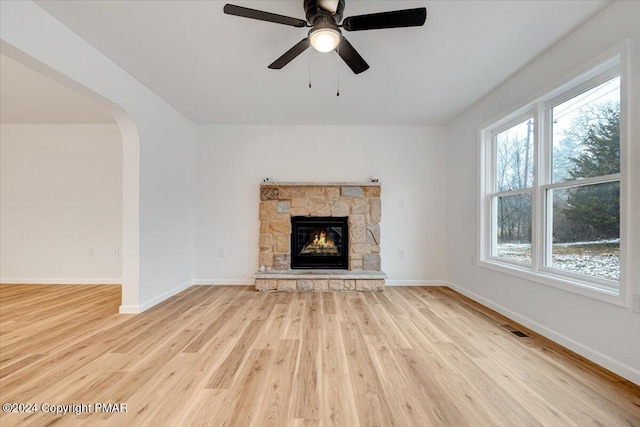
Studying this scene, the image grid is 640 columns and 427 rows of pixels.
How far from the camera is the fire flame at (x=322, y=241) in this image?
4199 millimetres

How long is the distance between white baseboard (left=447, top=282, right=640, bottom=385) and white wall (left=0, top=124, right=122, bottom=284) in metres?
5.32

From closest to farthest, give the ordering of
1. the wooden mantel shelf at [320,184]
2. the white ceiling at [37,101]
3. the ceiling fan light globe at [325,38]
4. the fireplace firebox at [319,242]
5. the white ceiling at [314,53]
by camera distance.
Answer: the ceiling fan light globe at [325,38]
the white ceiling at [314,53]
the white ceiling at [37,101]
the wooden mantel shelf at [320,184]
the fireplace firebox at [319,242]

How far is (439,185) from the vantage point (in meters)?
4.20

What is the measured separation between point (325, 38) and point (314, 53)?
772mm

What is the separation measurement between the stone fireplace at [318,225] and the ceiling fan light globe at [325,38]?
242cm

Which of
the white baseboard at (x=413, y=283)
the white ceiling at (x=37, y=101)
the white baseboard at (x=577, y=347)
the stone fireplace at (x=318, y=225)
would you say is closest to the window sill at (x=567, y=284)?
the white baseboard at (x=577, y=347)

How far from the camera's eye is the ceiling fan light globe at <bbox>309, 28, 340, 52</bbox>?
5.26ft

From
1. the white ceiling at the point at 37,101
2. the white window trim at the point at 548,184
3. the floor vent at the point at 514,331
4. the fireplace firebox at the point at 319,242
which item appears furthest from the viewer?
the fireplace firebox at the point at 319,242

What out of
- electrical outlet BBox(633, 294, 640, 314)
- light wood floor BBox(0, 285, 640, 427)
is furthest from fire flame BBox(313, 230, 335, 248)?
electrical outlet BBox(633, 294, 640, 314)

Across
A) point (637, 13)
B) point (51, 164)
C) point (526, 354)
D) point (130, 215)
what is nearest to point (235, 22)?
point (130, 215)

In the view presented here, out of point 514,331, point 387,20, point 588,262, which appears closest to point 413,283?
point 514,331

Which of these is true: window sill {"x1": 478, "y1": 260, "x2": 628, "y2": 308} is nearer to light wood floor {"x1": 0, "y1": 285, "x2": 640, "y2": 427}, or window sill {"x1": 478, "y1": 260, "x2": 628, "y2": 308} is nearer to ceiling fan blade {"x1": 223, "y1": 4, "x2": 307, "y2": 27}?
light wood floor {"x1": 0, "y1": 285, "x2": 640, "y2": 427}

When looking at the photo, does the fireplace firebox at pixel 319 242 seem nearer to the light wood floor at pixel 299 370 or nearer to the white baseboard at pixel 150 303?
the light wood floor at pixel 299 370

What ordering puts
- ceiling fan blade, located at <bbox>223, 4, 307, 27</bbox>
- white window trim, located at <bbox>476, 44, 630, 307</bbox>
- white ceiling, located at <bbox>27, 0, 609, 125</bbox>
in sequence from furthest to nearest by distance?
white ceiling, located at <bbox>27, 0, 609, 125</bbox>, white window trim, located at <bbox>476, 44, 630, 307</bbox>, ceiling fan blade, located at <bbox>223, 4, 307, 27</bbox>
